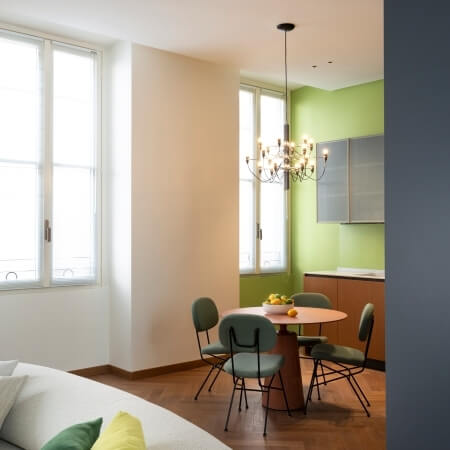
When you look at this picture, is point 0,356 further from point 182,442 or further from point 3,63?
point 182,442

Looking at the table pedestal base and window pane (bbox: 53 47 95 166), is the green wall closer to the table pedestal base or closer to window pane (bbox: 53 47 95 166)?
the table pedestal base

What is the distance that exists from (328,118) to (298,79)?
2.79 ft

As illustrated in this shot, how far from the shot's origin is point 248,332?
4.22 metres

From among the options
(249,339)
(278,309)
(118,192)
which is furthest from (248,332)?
(118,192)

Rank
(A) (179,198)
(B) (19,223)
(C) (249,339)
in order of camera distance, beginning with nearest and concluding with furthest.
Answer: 1. (C) (249,339)
2. (B) (19,223)
3. (A) (179,198)

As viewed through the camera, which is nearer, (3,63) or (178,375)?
(3,63)

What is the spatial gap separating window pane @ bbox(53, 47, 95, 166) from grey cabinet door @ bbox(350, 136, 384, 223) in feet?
10.2

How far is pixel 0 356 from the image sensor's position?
5137 mm

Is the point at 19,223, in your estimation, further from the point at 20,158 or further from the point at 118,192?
the point at 118,192

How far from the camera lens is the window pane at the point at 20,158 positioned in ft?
17.4

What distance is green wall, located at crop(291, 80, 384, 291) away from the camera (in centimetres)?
696


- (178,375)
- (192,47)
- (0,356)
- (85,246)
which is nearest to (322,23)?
(192,47)

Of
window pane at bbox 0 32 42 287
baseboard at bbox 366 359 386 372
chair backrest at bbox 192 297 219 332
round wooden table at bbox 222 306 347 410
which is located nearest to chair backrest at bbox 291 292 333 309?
round wooden table at bbox 222 306 347 410

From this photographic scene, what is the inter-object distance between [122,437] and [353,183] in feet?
18.6
